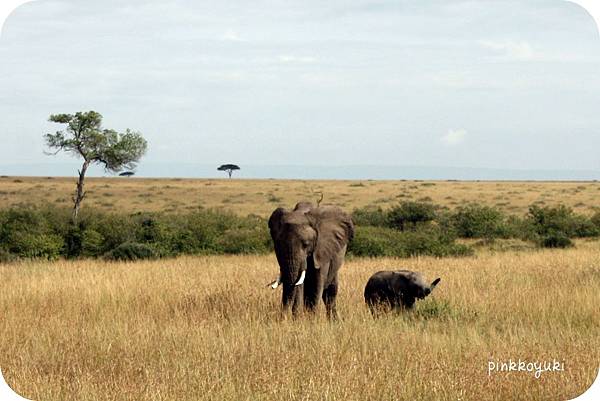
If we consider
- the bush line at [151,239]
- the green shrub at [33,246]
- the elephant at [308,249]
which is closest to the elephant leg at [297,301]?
the elephant at [308,249]

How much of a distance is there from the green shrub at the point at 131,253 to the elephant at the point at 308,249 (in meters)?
11.9

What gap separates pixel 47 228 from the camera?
2528cm

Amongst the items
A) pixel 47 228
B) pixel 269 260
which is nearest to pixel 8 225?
pixel 47 228

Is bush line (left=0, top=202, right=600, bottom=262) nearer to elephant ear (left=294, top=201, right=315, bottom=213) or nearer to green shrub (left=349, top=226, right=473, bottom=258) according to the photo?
green shrub (left=349, top=226, right=473, bottom=258)

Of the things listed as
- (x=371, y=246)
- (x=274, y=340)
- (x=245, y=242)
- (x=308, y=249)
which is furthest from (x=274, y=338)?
(x=245, y=242)

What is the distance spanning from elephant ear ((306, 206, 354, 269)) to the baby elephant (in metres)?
1.13

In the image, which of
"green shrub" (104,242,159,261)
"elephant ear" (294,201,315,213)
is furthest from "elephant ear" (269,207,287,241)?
"green shrub" (104,242,159,261)

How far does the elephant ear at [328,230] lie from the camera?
11180 millimetres

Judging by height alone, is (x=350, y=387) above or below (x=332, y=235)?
below

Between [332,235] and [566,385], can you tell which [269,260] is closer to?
[332,235]

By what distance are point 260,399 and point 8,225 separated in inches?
796

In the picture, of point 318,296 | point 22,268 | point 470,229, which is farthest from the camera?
point 470,229

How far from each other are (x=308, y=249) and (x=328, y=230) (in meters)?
0.60

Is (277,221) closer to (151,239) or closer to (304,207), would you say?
(304,207)
